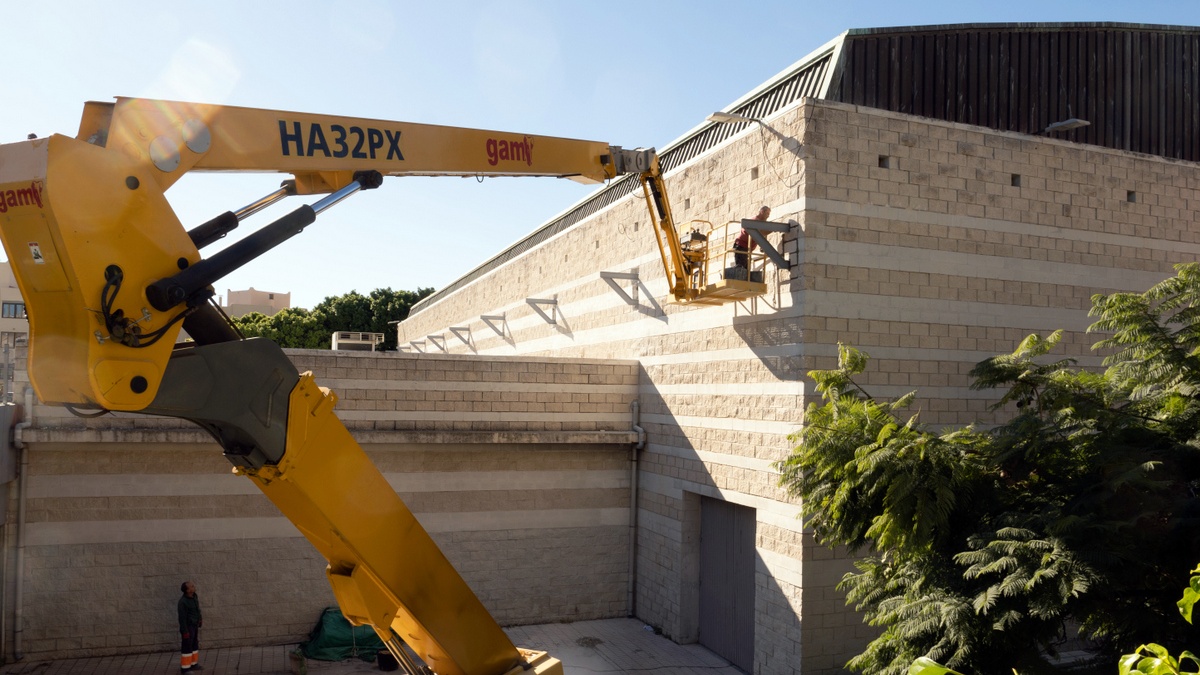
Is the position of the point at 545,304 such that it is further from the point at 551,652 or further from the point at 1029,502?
the point at 1029,502

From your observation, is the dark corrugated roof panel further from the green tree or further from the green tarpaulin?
the green tarpaulin

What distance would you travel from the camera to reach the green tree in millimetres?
7762

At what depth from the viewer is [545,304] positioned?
22125mm

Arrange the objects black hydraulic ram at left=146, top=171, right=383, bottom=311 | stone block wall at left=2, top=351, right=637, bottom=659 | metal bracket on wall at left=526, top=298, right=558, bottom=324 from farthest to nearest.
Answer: metal bracket on wall at left=526, top=298, right=558, bottom=324 < stone block wall at left=2, top=351, right=637, bottom=659 < black hydraulic ram at left=146, top=171, right=383, bottom=311

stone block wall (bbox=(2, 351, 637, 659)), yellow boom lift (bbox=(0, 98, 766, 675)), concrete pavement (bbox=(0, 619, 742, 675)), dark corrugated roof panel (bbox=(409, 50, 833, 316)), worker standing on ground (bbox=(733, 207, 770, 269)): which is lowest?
concrete pavement (bbox=(0, 619, 742, 675))

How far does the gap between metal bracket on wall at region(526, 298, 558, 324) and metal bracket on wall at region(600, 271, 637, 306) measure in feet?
13.0

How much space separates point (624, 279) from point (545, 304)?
4831 mm

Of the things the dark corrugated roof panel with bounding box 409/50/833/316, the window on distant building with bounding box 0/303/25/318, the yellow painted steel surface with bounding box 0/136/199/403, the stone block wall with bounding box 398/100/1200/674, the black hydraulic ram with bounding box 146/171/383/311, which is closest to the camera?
the yellow painted steel surface with bounding box 0/136/199/403

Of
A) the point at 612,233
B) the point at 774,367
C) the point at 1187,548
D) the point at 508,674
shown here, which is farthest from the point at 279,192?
the point at 612,233

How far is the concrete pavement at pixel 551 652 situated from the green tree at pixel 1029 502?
16.5 feet

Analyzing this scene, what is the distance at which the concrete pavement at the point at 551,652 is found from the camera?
1285 cm

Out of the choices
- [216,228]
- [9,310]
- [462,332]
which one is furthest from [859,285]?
[9,310]

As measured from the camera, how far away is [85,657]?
13.2 m

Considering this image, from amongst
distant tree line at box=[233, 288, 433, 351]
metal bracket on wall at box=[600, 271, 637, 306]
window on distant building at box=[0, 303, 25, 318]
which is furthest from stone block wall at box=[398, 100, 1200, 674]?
window on distant building at box=[0, 303, 25, 318]
